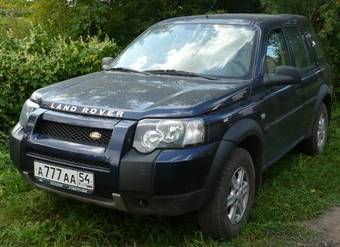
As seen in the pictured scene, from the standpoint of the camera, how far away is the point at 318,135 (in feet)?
20.2

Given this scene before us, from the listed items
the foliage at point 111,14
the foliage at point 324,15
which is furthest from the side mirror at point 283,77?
the foliage at point 111,14

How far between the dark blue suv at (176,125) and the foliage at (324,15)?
135 inches

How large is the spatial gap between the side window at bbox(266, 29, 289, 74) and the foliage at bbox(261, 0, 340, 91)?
3347 mm

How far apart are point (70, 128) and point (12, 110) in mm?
2557

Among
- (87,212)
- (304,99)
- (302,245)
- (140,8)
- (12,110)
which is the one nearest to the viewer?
(302,245)

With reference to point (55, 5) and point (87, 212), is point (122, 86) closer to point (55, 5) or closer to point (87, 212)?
point (87, 212)

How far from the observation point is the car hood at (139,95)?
3595mm

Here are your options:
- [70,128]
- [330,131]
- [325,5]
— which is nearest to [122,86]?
[70,128]

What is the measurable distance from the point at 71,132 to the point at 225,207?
1.27 meters

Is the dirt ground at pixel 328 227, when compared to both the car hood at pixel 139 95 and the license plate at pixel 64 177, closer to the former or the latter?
the car hood at pixel 139 95

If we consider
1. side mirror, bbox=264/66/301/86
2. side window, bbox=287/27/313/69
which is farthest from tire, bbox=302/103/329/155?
side mirror, bbox=264/66/301/86

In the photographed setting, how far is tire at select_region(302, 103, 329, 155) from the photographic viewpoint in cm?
598

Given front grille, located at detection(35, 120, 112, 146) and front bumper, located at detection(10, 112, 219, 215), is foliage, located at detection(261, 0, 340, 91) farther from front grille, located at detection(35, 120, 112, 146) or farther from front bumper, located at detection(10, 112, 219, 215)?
front grille, located at detection(35, 120, 112, 146)

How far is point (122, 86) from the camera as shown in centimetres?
420
